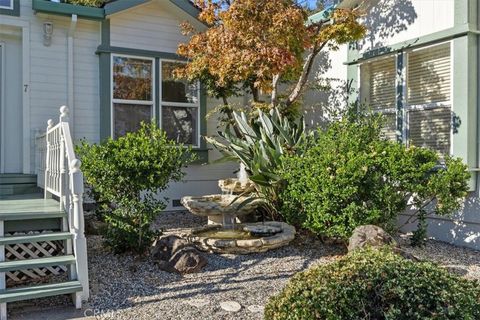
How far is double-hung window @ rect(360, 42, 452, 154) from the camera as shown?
6.27 m

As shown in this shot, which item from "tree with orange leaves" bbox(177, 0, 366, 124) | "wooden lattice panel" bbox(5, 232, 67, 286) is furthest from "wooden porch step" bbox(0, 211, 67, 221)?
"tree with orange leaves" bbox(177, 0, 366, 124)

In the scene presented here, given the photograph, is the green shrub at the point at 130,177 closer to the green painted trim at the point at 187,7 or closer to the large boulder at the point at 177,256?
the large boulder at the point at 177,256

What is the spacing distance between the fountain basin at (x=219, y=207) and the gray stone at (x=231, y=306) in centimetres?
239

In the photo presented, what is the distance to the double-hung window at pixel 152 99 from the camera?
780cm

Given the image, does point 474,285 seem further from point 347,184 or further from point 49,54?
point 49,54

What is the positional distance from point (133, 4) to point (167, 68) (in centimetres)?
127

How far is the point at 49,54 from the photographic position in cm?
725

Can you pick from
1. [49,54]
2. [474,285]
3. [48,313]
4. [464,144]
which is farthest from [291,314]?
[49,54]

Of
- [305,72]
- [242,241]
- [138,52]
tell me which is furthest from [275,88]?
[242,241]

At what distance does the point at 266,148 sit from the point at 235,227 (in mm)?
1214

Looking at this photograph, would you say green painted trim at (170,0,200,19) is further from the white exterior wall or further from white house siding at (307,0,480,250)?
white house siding at (307,0,480,250)

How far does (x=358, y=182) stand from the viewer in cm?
511

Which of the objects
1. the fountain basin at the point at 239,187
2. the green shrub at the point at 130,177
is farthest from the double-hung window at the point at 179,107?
the green shrub at the point at 130,177

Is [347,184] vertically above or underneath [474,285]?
above
